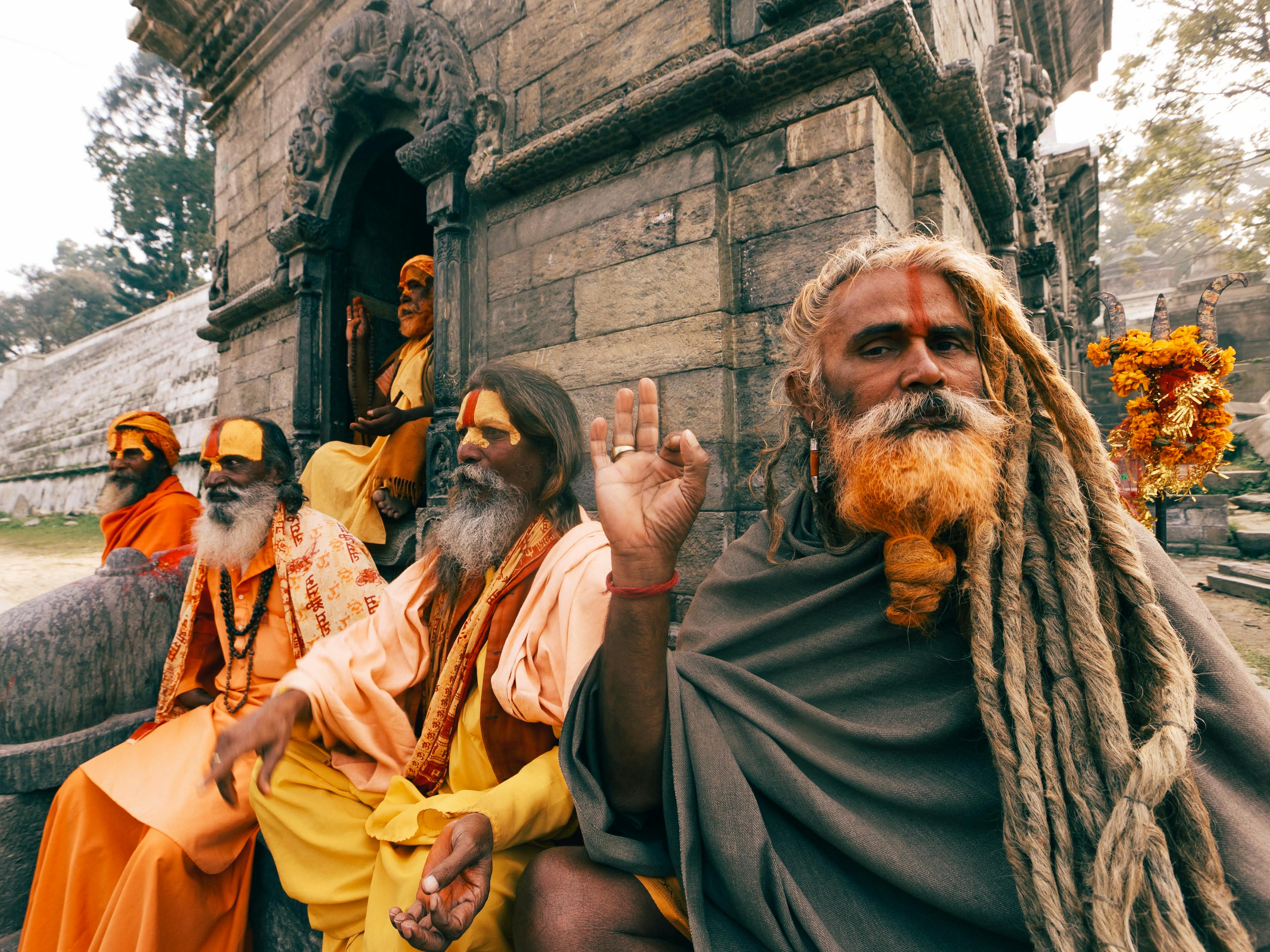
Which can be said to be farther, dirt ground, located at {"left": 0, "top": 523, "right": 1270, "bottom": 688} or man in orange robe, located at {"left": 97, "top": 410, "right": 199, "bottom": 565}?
dirt ground, located at {"left": 0, "top": 523, "right": 1270, "bottom": 688}

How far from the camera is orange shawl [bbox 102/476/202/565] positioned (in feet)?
11.7

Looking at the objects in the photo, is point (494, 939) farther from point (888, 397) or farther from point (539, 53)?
point (539, 53)

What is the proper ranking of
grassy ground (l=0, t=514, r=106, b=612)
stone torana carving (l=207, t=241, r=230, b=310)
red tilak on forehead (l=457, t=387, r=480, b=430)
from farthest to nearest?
grassy ground (l=0, t=514, r=106, b=612)
stone torana carving (l=207, t=241, r=230, b=310)
red tilak on forehead (l=457, t=387, r=480, b=430)

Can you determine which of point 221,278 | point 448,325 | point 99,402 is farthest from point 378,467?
point 99,402

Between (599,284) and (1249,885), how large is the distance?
304 centimetres

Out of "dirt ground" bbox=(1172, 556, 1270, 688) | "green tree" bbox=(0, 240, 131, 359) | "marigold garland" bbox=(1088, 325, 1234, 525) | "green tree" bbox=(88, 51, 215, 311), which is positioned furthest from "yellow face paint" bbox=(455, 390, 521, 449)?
"green tree" bbox=(0, 240, 131, 359)

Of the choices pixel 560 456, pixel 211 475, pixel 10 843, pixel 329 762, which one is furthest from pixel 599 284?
pixel 10 843

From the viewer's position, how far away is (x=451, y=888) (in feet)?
4.43

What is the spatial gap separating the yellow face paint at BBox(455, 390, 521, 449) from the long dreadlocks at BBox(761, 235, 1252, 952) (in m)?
1.48

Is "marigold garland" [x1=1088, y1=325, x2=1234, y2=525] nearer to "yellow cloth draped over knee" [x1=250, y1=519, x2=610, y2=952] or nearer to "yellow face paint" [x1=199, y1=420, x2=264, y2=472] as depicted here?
"yellow cloth draped over knee" [x1=250, y1=519, x2=610, y2=952]

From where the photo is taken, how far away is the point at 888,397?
1420 mm

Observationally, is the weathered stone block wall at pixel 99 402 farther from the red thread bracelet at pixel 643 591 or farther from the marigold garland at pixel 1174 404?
the marigold garland at pixel 1174 404

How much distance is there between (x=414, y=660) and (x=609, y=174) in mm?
2591

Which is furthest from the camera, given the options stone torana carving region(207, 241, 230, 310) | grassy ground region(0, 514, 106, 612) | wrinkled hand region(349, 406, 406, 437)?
grassy ground region(0, 514, 106, 612)
